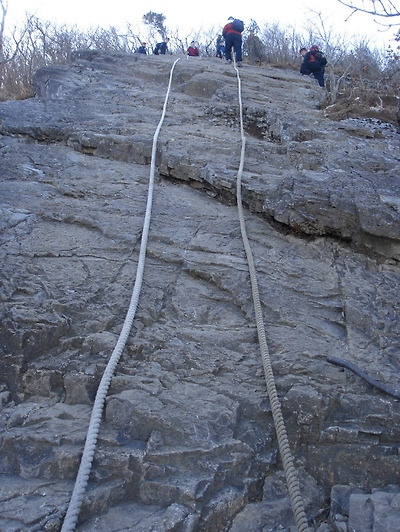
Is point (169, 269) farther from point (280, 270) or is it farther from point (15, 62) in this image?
point (15, 62)

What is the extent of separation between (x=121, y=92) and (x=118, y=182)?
259 centimetres

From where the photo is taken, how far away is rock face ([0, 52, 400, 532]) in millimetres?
1742

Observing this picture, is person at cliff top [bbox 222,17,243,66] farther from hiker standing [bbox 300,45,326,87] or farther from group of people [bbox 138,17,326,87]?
hiker standing [bbox 300,45,326,87]

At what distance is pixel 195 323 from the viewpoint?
8.43 ft

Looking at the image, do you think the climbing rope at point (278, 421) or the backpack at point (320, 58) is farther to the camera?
the backpack at point (320, 58)

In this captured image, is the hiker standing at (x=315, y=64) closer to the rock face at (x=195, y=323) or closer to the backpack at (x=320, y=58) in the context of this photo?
the backpack at (x=320, y=58)

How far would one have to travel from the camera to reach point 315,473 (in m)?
1.91

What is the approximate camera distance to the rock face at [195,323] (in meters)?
1.74

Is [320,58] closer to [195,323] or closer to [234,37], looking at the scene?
[234,37]

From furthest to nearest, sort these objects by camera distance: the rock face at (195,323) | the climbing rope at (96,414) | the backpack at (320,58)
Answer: the backpack at (320,58), the rock face at (195,323), the climbing rope at (96,414)

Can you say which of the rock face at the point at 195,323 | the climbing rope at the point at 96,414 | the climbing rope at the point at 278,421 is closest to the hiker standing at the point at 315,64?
the rock face at the point at 195,323

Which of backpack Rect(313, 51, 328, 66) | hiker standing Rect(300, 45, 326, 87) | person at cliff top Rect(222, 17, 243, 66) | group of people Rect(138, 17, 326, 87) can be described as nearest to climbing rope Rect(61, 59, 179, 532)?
person at cliff top Rect(222, 17, 243, 66)

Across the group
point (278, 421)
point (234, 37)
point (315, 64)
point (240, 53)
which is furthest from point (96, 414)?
point (315, 64)

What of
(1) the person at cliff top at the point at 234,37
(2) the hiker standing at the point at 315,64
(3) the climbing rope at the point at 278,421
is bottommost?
(3) the climbing rope at the point at 278,421
